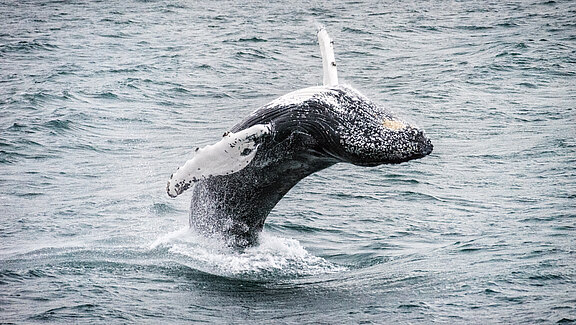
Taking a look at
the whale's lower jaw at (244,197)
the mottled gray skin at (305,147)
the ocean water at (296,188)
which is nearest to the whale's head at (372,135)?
the mottled gray skin at (305,147)

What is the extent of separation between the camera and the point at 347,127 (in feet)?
36.4

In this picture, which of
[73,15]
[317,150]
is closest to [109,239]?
[317,150]

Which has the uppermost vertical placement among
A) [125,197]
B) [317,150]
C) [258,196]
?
[317,150]

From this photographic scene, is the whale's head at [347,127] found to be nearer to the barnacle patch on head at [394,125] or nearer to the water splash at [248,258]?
the barnacle patch on head at [394,125]

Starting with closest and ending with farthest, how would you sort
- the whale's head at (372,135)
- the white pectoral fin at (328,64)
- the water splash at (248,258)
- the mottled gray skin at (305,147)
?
the whale's head at (372,135), the mottled gray skin at (305,147), the white pectoral fin at (328,64), the water splash at (248,258)

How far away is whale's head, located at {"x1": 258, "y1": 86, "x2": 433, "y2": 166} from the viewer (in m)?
10.9

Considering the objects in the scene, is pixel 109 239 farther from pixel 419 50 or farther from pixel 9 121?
pixel 419 50

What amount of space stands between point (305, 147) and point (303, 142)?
0.08 m

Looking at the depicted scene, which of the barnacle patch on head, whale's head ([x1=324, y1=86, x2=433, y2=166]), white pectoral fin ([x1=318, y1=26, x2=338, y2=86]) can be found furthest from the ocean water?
white pectoral fin ([x1=318, y1=26, x2=338, y2=86])

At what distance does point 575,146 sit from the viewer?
64.5 ft

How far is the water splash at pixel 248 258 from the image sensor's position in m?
12.6

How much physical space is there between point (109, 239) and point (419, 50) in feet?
72.2

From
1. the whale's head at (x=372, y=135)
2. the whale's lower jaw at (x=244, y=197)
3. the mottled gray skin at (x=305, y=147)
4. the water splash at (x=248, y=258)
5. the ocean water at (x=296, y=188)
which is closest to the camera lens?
the whale's head at (x=372, y=135)

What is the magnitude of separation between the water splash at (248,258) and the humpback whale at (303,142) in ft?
3.57
